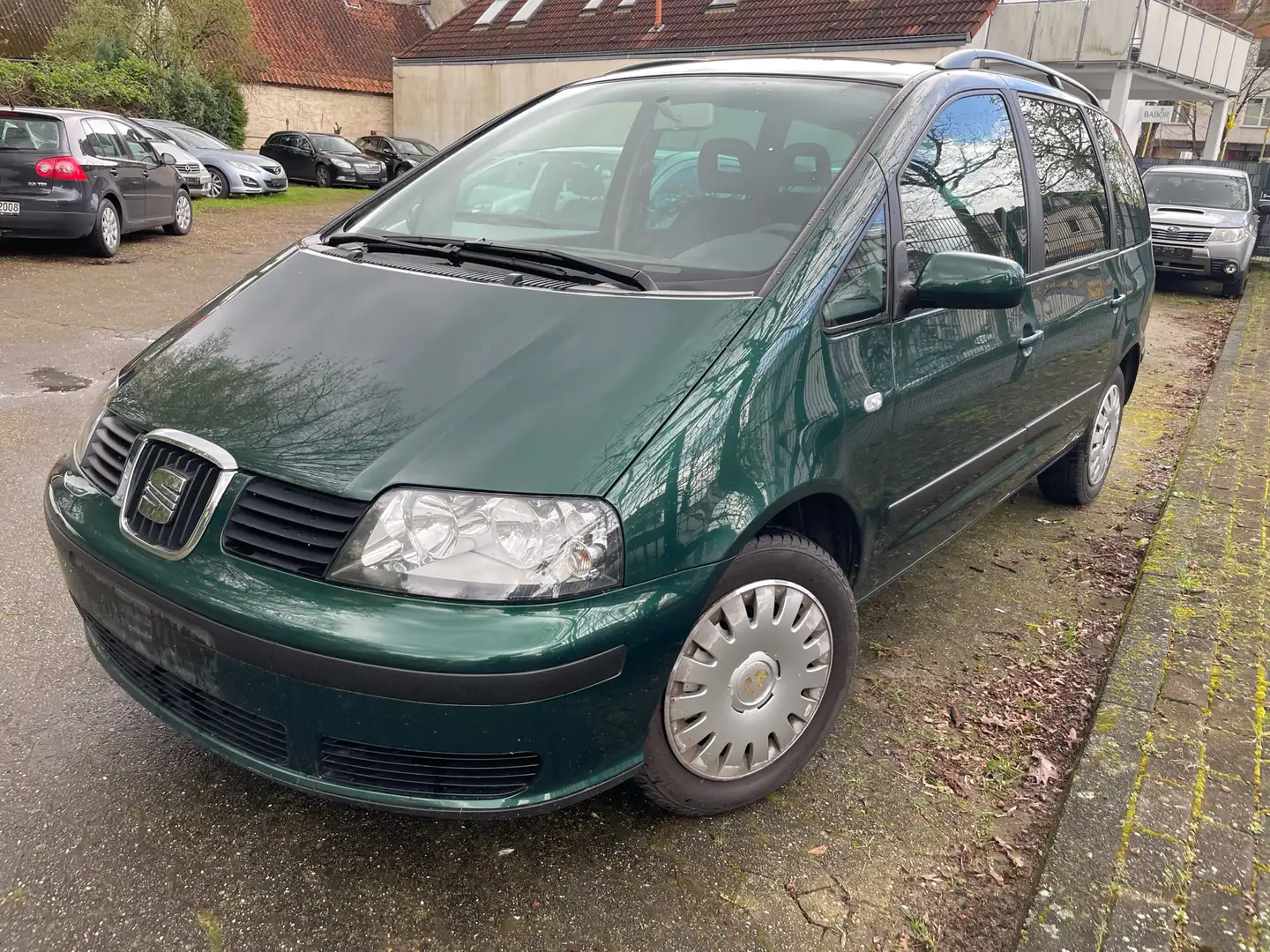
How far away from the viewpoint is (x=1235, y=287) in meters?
13.6

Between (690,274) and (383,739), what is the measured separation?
1.32 m

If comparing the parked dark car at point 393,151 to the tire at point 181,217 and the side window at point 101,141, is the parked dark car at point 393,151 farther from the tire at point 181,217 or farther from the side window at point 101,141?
the side window at point 101,141

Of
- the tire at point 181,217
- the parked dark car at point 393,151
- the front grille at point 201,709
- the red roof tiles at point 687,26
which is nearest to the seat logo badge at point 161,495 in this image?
the front grille at point 201,709

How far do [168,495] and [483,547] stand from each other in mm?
731

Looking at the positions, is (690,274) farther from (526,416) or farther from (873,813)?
(873,813)

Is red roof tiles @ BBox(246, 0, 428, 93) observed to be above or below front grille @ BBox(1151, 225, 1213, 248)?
above

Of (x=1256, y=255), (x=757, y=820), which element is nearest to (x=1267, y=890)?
(x=757, y=820)

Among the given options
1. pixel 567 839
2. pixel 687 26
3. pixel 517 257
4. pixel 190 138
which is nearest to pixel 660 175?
pixel 517 257

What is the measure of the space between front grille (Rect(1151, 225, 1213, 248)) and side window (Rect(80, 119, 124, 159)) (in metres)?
12.5

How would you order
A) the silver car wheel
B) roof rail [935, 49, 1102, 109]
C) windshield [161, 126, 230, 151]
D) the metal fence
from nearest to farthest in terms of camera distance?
roof rail [935, 49, 1102, 109] < the silver car wheel < the metal fence < windshield [161, 126, 230, 151]

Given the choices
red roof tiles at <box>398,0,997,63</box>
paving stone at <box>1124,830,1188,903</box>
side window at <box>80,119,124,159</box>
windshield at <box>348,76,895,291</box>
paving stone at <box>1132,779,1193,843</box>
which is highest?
red roof tiles at <box>398,0,997,63</box>

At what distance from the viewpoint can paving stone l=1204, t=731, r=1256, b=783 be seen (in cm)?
276

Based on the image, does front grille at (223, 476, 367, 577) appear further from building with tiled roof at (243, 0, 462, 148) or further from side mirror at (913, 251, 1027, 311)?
building with tiled roof at (243, 0, 462, 148)

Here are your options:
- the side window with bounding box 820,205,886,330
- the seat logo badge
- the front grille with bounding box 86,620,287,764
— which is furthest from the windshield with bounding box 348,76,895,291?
the front grille with bounding box 86,620,287,764
